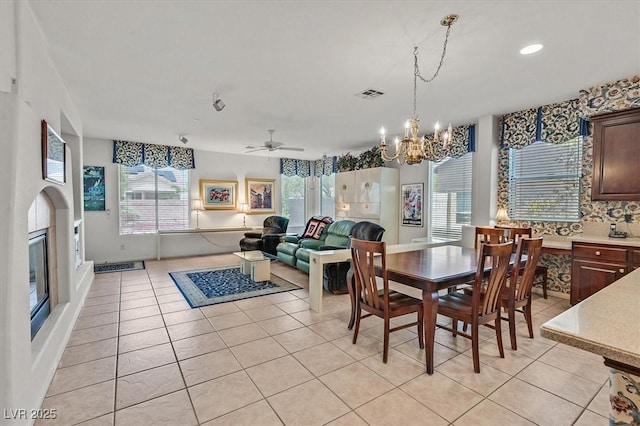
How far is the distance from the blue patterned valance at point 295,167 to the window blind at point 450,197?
4.19 m

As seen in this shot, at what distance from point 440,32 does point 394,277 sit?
2.00 m

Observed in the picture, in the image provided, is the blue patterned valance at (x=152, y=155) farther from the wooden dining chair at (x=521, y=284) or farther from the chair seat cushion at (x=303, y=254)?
the wooden dining chair at (x=521, y=284)

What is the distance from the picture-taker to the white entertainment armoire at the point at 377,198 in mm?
6246

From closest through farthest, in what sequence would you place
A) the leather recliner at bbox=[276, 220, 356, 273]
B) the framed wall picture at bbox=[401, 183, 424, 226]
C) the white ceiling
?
the white ceiling → the leather recliner at bbox=[276, 220, 356, 273] → the framed wall picture at bbox=[401, 183, 424, 226]

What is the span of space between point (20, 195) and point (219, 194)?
617 centimetres

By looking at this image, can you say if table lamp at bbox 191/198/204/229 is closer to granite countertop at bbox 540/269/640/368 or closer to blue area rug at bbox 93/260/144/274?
blue area rug at bbox 93/260/144/274

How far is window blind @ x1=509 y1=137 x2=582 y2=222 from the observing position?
13.5 ft

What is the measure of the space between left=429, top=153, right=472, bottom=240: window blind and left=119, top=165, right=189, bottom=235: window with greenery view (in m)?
5.65

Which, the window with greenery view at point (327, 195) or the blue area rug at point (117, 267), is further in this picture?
the window with greenery view at point (327, 195)

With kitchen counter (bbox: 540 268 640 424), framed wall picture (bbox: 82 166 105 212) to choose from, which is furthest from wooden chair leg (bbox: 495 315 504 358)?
framed wall picture (bbox: 82 166 105 212)

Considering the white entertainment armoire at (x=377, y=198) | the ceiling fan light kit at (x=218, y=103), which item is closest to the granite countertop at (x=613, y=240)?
the white entertainment armoire at (x=377, y=198)

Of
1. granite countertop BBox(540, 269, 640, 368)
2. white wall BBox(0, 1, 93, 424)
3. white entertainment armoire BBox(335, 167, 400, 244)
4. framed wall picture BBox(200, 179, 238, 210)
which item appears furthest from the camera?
framed wall picture BBox(200, 179, 238, 210)

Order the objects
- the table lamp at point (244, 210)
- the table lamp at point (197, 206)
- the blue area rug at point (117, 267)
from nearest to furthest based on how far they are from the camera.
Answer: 1. the blue area rug at point (117, 267)
2. the table lamp at point (197, 206)
3. the table lamp at point (244, 210)

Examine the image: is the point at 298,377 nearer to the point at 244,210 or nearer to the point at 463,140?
the point at 463,140
